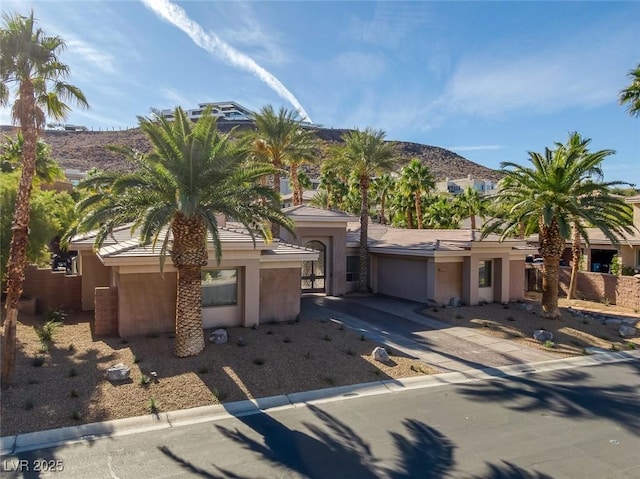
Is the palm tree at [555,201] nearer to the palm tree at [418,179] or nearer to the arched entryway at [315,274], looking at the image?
the arched entryway at [315,274]

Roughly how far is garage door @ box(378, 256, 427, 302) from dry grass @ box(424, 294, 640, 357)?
7.17ft

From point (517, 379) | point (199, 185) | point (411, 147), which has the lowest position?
point (517, 379)

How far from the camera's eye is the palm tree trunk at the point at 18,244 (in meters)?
9.53

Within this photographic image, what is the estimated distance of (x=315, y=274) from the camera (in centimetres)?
2600

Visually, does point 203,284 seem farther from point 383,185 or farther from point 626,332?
point 383,185

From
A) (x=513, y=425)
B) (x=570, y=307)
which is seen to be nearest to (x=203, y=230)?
(x=513, y=425)

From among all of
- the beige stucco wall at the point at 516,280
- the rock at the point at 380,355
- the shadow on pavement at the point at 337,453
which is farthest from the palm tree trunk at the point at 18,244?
the beige stucco wall at the point at 516,280

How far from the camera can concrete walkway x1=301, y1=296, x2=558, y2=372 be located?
43.4 feet

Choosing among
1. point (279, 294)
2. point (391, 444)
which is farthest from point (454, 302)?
point (391, 444)

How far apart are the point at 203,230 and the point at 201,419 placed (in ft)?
16.5

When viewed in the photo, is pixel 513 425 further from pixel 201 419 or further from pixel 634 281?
pixel 634 281

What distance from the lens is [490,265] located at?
73.7 ft

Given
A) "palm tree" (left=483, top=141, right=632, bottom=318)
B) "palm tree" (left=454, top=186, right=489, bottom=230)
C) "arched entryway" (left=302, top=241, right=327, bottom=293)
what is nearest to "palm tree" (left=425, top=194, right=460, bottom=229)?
"palm tree" (left=454, top=186, right=489, bottom=230)

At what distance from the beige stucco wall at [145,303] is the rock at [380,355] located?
6550 mm
